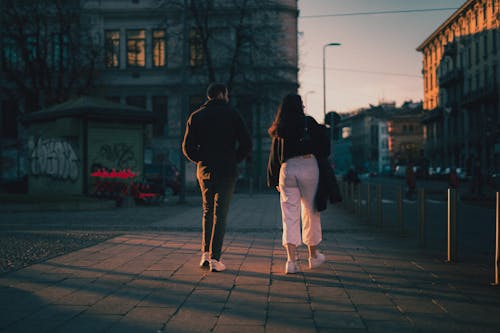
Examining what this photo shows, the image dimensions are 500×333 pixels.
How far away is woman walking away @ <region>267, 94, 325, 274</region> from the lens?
6102 mm

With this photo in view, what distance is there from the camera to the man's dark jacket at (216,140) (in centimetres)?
621

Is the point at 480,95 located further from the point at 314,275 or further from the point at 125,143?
the point at 314,275

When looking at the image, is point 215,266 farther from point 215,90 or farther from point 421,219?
point 421,219

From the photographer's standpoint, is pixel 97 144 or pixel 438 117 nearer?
pixel 97 144

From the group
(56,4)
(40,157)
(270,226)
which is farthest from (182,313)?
(56,4)

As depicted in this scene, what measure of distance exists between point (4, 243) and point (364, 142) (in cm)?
13806

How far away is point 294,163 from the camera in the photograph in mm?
6168

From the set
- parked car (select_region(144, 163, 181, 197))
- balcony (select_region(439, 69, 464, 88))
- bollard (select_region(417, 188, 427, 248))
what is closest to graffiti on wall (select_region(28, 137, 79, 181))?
parked car (select_region(144, 163, 181, 197))

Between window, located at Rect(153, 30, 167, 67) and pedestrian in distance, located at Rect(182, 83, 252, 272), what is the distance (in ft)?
134

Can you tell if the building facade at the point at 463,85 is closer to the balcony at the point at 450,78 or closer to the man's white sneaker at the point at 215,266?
the balcony at the point at 450,78

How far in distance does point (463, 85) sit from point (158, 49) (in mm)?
37621

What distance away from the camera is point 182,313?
4.36 metres

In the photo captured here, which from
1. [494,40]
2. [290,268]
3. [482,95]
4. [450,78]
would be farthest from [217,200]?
[450,78]

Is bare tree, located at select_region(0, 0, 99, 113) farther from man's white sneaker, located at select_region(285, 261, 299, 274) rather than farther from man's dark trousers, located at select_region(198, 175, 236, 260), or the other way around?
man's white sneaker, located at select_region(285, 261, 299, 274)
